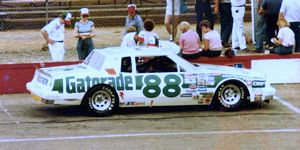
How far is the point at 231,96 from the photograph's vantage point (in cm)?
1366

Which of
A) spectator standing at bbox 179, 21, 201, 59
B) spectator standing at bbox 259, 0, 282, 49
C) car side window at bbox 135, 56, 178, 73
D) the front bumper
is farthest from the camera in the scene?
spectator standing at bbox 259, 0, 282, 49

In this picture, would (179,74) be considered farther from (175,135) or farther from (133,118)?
(175,135)

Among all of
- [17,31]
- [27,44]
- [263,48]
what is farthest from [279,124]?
[17,31]

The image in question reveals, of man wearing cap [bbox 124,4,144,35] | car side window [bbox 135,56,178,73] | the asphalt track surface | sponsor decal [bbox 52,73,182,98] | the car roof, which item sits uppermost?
man wearing cap [bbox 124,4,144,35]

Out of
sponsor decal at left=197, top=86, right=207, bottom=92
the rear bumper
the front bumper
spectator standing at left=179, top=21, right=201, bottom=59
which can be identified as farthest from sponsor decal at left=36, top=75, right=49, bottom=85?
the rear bumper

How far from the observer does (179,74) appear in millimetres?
13453

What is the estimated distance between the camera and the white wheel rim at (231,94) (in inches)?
536

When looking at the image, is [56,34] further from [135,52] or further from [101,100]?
[101,100]

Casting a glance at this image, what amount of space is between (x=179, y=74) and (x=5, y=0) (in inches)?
481

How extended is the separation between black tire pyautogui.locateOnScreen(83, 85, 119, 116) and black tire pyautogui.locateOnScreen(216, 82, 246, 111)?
1999 millimetres

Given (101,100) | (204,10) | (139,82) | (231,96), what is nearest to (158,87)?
(139,82)

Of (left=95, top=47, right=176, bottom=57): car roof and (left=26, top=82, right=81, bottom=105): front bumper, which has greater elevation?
(left=95, top=47, right=176, bottom=57): car roof

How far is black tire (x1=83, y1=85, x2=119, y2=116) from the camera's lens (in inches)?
513

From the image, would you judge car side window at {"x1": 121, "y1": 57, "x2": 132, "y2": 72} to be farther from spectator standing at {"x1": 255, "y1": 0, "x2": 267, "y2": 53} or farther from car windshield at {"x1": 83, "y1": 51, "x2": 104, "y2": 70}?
spectator standing at {"x1": 255, "y1": 0, "x2": 267, "y2": 53}
